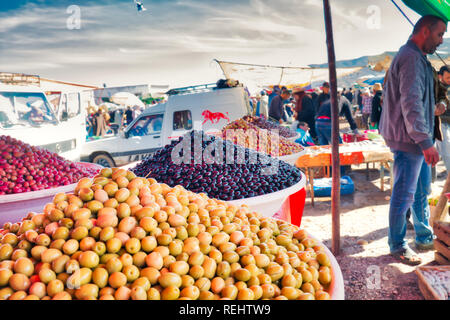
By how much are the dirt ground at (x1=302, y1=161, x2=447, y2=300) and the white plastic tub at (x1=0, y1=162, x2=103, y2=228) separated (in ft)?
8.44

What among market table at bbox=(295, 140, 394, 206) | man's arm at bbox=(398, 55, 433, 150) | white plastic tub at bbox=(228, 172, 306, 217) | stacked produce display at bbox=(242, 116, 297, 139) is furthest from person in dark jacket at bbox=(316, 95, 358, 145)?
white plastic tub at bbox=(228, 172, 306, 217)

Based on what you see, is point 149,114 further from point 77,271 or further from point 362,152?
point 77,271

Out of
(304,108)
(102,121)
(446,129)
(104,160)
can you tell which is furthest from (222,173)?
(102,121)

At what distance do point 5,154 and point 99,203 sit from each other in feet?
6.61

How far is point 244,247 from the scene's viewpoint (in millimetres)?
1262

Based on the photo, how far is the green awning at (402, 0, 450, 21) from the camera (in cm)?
241

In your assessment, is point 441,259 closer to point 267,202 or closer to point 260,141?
point 267,202

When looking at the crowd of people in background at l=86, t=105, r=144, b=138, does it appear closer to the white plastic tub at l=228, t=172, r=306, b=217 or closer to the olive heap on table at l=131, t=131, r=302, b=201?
the olive heap on table at l=131, t=131, r=302, b=201

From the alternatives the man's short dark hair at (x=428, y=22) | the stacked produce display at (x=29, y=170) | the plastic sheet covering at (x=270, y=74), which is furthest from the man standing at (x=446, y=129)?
the plastic sheet covering at (x=270, y=74)

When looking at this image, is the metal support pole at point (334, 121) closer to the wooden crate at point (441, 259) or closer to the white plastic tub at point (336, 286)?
the wooden crate at point (441, 259)

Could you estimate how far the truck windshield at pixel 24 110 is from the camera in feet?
18.9

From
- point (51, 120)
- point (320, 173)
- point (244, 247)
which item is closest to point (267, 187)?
point (244, 247)

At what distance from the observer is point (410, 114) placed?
97.5 inches
